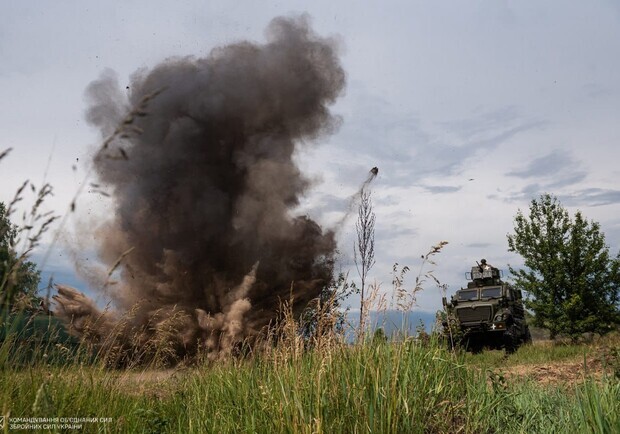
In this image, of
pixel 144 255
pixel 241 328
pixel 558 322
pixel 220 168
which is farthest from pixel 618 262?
pixel 144 255

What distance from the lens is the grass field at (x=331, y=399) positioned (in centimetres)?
422

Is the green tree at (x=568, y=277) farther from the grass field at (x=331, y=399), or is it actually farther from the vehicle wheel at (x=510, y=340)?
the grass field at (x=331, y=399)

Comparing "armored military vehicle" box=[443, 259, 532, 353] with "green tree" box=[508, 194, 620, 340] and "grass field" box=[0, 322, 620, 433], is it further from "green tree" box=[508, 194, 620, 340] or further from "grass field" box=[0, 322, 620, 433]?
"grass field" box=[0, 322, 620, 433]

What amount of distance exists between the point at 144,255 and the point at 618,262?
21.2 metres

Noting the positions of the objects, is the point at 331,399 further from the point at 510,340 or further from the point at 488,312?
the point at 510,340

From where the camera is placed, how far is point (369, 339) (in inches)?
233

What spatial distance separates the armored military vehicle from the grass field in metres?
12.1

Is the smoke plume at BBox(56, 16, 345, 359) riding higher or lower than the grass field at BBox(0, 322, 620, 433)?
higher

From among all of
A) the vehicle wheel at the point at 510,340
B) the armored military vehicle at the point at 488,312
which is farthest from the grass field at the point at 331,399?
the vehicle wheel at the point at 510,340

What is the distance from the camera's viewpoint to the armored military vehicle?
765 inches

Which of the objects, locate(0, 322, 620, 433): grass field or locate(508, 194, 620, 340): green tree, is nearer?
locate(0, 322, 620, 433): grass field

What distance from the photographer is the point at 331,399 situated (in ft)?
14.4

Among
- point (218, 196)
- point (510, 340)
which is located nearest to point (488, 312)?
point (510, 340)

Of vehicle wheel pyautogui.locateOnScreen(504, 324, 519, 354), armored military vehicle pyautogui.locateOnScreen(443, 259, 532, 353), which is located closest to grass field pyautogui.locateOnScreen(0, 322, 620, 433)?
armored military vehicle pyautogui.locateOnScreen(443, 259, 532, 353)
